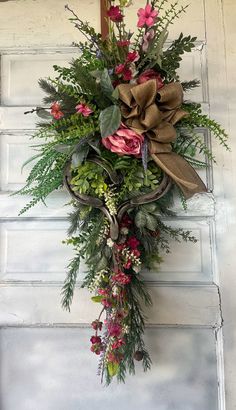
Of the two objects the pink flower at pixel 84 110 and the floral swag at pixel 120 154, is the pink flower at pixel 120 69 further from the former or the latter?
the pink flower at pixel 84 110

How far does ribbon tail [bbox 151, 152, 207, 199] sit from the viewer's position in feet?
2.80

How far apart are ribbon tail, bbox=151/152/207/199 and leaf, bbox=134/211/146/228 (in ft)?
0.46

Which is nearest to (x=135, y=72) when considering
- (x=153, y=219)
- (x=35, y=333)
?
(x=153, y=219)

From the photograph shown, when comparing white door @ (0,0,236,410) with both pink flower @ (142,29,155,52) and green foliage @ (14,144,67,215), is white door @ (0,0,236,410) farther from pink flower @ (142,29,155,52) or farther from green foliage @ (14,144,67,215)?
pink flower @ (142,29,155,52)

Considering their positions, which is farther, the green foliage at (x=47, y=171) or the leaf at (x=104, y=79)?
the green foliage at (x=47, y=171)

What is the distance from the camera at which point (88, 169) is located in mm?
929

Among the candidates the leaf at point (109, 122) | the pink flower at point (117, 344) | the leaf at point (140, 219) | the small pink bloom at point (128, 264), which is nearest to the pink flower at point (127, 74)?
the leaf at point (109, 122)

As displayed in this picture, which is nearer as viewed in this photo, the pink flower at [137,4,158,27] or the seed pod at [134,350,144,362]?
the pink flower at [137,4,158,27]

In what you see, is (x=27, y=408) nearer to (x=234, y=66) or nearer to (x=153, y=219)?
(x=153, y=219)

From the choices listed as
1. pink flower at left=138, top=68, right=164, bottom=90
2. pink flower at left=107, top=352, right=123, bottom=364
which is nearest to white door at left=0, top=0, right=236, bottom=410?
pink flower at left=107, top=352, right=123, bottom=364

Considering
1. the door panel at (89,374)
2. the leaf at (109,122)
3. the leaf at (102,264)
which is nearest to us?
the leaf at (109,122)

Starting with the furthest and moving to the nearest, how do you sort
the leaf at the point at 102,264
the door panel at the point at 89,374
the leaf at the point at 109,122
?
1. the door panel at the point at 89,374
2. the leaf at the point at 102,264
3. the leaf at the point at 109,122

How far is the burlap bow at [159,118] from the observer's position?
0.84m

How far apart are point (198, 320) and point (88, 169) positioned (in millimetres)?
620
